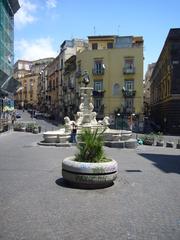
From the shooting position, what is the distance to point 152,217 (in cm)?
755

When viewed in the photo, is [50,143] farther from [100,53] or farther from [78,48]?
[78,48]

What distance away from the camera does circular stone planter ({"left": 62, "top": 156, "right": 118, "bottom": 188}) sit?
9898 millimetres

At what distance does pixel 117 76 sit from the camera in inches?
2232

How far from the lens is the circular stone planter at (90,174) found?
990 cm

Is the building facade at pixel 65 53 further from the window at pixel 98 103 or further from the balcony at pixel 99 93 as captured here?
the window at pixel 98 103

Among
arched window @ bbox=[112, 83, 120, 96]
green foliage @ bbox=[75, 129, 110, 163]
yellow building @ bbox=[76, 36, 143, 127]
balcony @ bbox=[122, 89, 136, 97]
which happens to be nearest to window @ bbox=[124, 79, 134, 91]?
yellow building @ bbox=[76, 36, 143, 127]

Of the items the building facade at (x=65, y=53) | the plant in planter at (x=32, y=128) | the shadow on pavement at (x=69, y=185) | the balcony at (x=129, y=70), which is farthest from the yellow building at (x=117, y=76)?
the shadow on pavement at (x=69, y=185)

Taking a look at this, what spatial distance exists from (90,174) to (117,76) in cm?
4749

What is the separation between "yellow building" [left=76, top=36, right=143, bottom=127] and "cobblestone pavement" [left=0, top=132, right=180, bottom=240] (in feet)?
143

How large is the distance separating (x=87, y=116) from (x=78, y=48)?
46.3 meters

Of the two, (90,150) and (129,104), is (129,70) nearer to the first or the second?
(129,104)

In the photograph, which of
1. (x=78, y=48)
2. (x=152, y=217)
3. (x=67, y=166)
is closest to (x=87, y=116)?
(x=67, y=166)

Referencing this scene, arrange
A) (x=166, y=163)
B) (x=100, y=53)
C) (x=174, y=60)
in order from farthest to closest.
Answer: (x=100, y=53) < (x=174, y=60) < (x=166, y=163)

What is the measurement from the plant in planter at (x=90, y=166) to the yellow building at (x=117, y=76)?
148 ft
